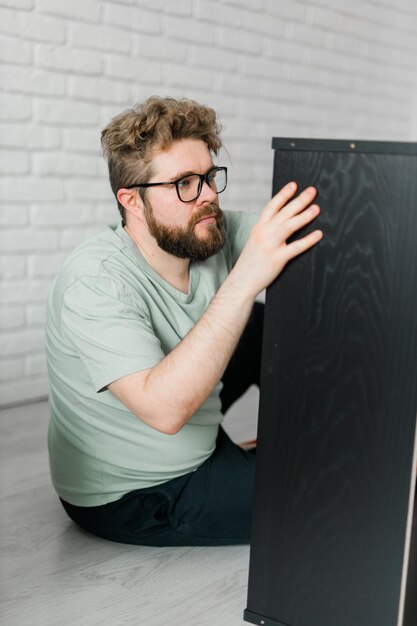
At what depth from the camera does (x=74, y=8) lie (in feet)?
8.63

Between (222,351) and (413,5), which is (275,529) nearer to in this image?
(222,351)

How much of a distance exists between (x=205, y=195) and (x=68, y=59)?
1246 millimetres

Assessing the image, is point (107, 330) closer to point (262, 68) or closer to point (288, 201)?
point (288, 201)

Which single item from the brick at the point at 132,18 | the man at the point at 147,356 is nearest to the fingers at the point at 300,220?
the man at the point at 147,356

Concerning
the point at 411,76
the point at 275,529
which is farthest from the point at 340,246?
the point at 411,76

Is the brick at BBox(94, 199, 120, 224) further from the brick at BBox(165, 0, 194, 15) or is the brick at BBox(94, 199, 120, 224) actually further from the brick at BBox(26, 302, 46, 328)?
the brick at BBox(165, 0, 194, 15)

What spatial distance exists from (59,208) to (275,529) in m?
→ 1.65

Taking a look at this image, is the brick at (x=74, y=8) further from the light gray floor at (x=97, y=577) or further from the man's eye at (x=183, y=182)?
the light gray floor at (x=97, y=577)

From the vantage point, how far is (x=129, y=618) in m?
1.52

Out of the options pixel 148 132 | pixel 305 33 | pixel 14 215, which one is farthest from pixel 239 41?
pixel 148 132

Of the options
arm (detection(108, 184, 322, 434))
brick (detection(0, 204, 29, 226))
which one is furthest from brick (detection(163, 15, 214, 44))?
arm (detection(108, 184, 322, 434))

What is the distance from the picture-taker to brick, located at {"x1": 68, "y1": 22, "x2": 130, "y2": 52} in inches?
104

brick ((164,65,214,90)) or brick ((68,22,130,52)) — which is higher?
brick ((68,22,130,52))

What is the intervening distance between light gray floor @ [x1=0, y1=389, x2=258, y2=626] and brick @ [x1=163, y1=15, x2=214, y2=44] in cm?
167
